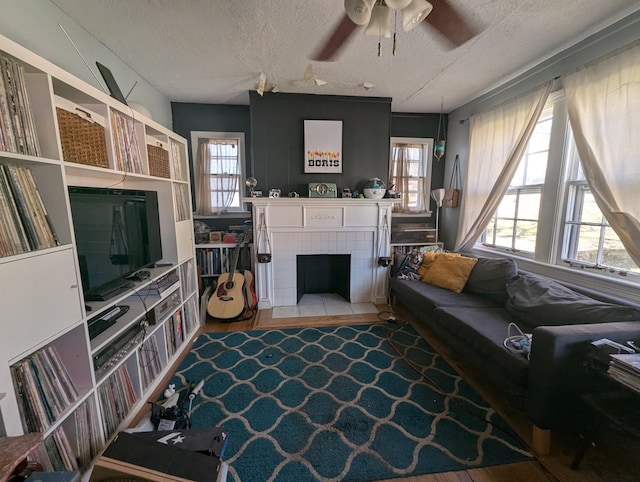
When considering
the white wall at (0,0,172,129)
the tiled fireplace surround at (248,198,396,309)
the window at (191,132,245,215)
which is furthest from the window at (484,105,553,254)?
the white wall at (0,0,172,129)

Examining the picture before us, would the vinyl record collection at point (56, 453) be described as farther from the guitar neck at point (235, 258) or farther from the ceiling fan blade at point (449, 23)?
the ceiling fan blade at point (449, 23)

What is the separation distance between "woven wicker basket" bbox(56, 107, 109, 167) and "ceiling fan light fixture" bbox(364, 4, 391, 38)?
1516 millimetres

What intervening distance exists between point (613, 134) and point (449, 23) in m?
1.43

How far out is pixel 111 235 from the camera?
1.65 metres

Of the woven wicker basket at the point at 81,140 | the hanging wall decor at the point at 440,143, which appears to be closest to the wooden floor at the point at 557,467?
the woven wicker basket at the point at 81,140

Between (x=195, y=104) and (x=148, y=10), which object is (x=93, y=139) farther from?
(x=195, y=104)

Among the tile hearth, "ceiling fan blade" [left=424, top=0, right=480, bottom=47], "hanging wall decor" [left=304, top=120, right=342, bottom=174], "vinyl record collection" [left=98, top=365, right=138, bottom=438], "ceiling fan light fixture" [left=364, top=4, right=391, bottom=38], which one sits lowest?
the tile hearth

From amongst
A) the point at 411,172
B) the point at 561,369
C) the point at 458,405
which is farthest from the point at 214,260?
the point at 561,369

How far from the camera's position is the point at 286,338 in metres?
2.58

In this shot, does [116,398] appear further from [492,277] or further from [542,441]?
[492,277]

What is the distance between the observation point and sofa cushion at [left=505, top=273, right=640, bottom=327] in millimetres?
1606

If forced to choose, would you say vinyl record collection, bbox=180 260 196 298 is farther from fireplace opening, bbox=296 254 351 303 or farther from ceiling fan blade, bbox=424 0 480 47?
ceiling fan blade, bbox=424 0 480 47

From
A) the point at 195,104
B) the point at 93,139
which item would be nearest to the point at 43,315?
the point at 93,139

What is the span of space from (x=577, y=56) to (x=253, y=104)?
2.93 meters
